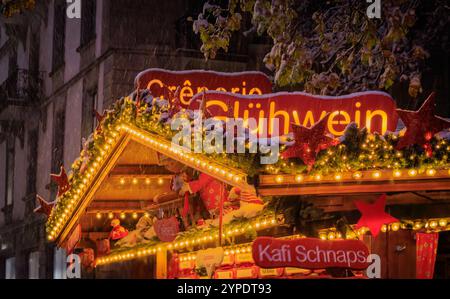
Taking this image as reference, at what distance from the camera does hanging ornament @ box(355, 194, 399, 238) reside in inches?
393

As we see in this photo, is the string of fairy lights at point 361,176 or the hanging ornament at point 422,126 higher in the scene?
the hanging ornament at point 422,126

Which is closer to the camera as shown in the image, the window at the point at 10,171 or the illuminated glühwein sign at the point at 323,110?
the illuminated glühwein sign at the point at 323,110

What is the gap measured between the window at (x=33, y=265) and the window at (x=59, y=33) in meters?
6.19

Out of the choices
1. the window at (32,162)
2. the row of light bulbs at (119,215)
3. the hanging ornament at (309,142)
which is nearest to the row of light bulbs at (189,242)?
the row of light bulbs at (119,215)

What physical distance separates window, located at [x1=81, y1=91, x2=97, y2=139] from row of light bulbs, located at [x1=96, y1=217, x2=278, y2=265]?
955 centimetres

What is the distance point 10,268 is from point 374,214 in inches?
1107

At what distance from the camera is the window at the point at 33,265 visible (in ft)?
104

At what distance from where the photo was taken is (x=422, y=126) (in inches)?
365

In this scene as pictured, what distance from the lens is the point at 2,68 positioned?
38062 mm

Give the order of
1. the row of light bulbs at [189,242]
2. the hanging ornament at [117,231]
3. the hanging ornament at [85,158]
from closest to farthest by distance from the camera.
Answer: the row of light bulbs at [189,242] → the hanging ornament at [85,158] → the hanging ornament at [117,231]

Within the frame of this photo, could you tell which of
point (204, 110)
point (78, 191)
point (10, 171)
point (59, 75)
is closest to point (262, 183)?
point (204, 110)

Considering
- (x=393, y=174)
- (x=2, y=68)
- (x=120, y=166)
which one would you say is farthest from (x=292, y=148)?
(x=2, y=68)

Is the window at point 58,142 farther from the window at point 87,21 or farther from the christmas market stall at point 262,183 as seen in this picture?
the christmas market stall at point 262,183

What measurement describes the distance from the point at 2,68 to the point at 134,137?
88.9 ft
